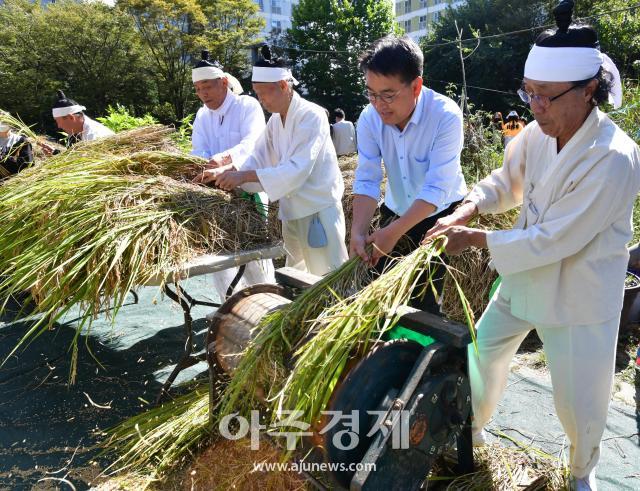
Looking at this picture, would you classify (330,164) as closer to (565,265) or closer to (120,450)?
(565,265)

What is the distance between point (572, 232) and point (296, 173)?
1.77m

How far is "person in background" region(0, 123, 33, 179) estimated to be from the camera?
445 cm

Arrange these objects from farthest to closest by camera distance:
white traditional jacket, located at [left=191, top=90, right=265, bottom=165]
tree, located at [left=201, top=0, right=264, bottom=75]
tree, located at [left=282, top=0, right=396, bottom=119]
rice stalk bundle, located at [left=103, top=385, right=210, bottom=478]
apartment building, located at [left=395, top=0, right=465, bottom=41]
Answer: apartment building, located at [left=395, top=0, right=465, bottom=41]
tree, located at [left=282, top=0, right=396, bottom=119]
tree, located at [left=201, top=0, right=264, bottom=75]
white traditional jacket, located at [left=191, top=90, right=265, bottom=165]
rice stalk bundle, located at [left=103, top=385, right=210, bottom=478]

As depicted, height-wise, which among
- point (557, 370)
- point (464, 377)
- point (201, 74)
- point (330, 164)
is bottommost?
point (557, 370)

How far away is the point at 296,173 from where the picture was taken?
318 centimetres

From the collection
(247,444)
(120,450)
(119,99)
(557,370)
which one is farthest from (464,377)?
(119,99)

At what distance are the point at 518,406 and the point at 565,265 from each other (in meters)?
1.50

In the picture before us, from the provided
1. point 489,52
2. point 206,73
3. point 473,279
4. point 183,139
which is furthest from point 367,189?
point 489,52

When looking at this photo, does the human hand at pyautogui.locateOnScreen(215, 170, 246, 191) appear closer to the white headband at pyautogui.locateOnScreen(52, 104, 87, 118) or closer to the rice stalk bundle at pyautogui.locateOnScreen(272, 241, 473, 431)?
the rice stalk bundle at pyautogui.locateOnScreen(272, 241, 473, 431)

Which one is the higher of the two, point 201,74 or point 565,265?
point 201,74

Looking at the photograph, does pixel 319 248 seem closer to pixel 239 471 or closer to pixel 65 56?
pixel 239 471

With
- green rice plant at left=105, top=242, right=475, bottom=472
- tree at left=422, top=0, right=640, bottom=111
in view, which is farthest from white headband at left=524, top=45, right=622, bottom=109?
tree at left=422, top=0, right=640, bottom=111

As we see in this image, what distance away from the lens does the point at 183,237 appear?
2768mm

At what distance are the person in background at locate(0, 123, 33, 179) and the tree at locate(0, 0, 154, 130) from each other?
47.6ft
